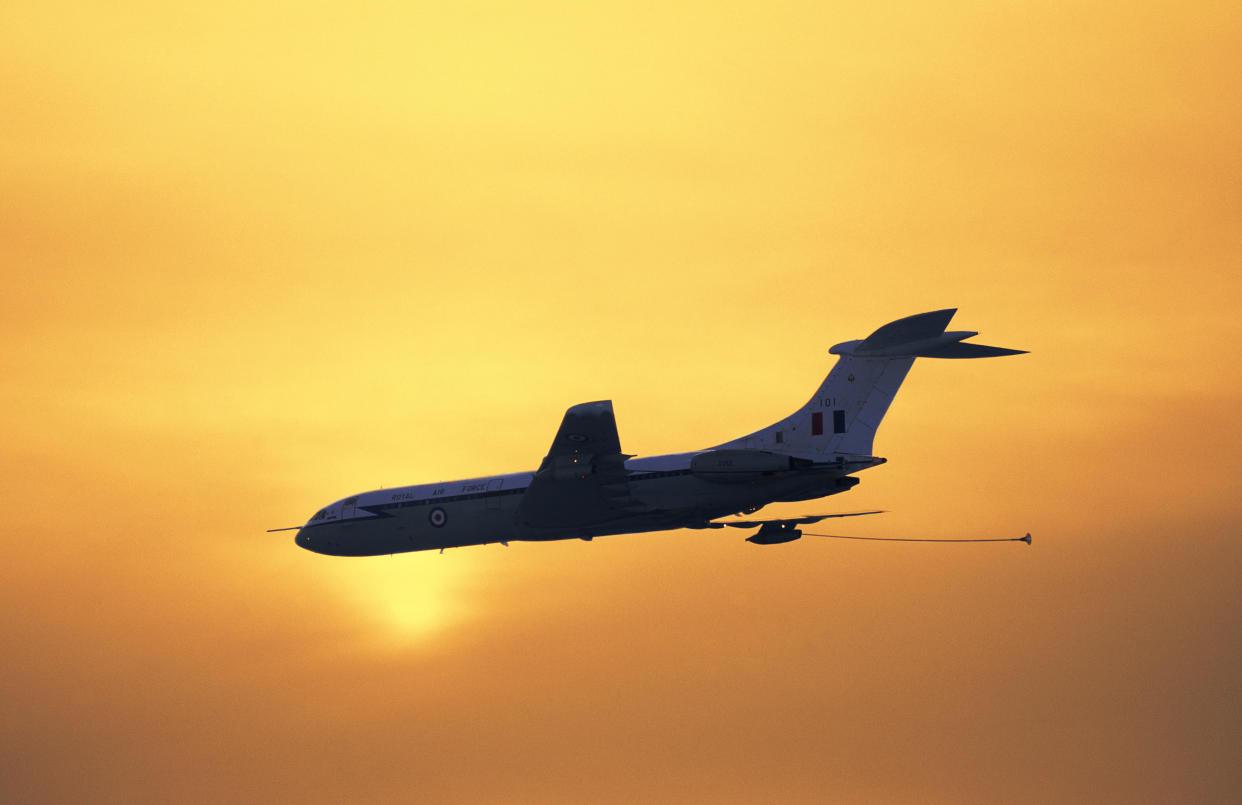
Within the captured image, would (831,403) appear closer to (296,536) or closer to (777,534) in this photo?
(777,534)

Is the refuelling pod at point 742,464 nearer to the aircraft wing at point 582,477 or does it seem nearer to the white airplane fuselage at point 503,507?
the white airplane fuselage at point 503,507

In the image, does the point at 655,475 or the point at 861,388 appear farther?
the point at 655,475

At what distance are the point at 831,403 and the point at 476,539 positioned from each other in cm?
1647

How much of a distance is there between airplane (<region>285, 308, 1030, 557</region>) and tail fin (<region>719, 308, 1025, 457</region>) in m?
0.04

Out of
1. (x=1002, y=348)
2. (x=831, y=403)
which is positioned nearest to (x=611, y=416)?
(x=831, y=403)

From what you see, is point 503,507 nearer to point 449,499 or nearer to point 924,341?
point 449,499

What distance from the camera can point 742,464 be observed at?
64.5 meters

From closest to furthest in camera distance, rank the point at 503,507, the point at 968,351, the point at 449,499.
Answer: the point at 968,351
the point at 503,507
the point at 449,499

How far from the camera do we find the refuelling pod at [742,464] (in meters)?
64.4

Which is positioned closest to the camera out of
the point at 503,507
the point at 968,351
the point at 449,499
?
the point at 968,351

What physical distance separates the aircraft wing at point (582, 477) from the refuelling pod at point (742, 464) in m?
3.28

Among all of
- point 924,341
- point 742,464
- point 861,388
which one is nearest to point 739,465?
point 742,464

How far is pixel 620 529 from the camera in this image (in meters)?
68.8

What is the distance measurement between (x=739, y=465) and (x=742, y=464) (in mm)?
132
